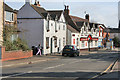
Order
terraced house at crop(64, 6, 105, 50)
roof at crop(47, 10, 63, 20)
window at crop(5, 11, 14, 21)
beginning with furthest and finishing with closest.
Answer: terraced house at crop(64, 6, 105, 50) < roof at crop(47, 10, 63, 20) < window at crop(5, 11, 14, 21)

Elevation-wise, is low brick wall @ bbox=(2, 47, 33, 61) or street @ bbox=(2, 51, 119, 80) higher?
low brick wall @ bbox=(2, 47, 33, 61)

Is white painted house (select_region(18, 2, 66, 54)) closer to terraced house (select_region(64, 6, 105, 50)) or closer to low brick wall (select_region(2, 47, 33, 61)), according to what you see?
low brick wall (select_region(2, 47, 33, 61))

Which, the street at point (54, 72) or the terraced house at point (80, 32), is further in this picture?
the terraced house at point (80, 32)

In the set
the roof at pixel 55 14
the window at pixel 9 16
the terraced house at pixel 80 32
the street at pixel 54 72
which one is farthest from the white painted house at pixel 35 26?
the street at pixel 54 72

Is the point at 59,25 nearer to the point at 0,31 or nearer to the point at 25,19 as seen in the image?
the point at 25,19

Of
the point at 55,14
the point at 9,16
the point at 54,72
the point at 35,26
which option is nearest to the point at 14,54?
the point at 9,16

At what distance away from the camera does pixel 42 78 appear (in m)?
12.2

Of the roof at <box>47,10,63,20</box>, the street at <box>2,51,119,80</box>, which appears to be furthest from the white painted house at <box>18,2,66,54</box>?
the street at <box>2,51,119,80</box>

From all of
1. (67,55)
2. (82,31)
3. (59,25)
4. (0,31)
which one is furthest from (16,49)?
(82,31)

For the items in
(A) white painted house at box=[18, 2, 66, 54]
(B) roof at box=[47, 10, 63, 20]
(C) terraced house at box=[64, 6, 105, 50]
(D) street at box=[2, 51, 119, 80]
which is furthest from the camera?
(C) terraced house at box=[64, 6, 105, 50]

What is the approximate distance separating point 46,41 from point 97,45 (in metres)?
37.7

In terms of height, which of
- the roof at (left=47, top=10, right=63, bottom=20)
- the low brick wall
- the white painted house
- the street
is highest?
the roof at (left=47, top=10, right=63, bottom=20)

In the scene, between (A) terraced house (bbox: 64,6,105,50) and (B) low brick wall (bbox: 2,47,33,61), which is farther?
(A) terraced house (bbox: 64,6,105,50)

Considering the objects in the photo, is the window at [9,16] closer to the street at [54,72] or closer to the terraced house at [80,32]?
the street at [54,72]
